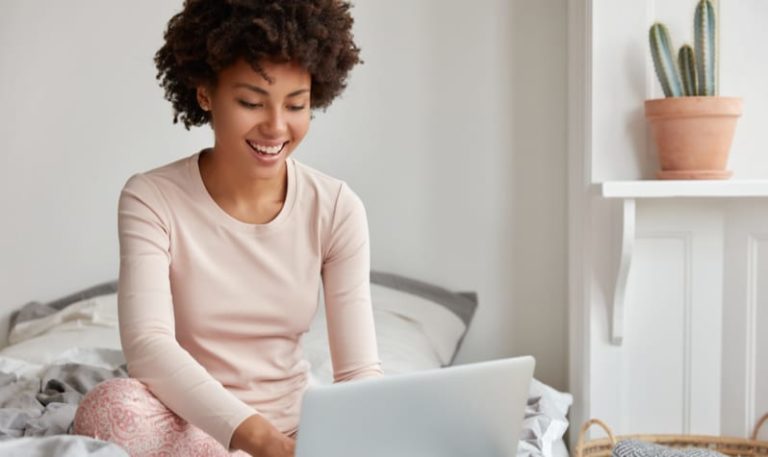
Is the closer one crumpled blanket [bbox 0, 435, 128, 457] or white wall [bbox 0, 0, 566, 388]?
crumpled blanket [bbox 0, 435, 128, 457]

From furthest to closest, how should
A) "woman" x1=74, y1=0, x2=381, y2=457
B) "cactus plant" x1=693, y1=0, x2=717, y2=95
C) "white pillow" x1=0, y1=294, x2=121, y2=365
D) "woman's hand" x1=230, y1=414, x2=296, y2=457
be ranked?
"white pillow" x1=0, y1=294, x2=121, y2=365 < "cactus plant" x1=693, y1=0, x2=717, y2=95 < "woman" x1=74, y1=0, x2=381, y2=457 < "woman's hand" x1=230, y1=414, x2=296, y2=457

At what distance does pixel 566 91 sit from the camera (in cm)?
278

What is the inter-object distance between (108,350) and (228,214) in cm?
97

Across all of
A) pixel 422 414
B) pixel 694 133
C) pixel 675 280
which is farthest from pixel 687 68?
pixel 422 414

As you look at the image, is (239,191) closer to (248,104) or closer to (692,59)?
(248,104)

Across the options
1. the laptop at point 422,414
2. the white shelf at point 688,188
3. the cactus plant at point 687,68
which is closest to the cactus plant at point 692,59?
the cactus plant at point 687,68

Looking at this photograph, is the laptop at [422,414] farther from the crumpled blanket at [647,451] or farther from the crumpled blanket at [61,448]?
the crumpled blanket at [647,451]

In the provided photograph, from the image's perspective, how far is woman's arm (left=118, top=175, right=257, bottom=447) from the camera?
1325 millimetres

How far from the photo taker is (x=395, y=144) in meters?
2.87

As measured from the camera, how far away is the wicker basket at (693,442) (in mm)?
2166

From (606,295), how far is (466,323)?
1.92ft

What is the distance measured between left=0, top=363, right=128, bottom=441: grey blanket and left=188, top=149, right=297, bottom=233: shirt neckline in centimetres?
49

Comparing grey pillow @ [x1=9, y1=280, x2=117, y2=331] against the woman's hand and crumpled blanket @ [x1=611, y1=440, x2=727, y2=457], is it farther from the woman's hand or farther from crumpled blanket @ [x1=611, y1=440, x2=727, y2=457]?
the woman's hand

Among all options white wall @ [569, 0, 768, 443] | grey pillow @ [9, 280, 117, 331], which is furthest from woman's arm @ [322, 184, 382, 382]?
grey pillow @ [9, 280, 117, 331]
